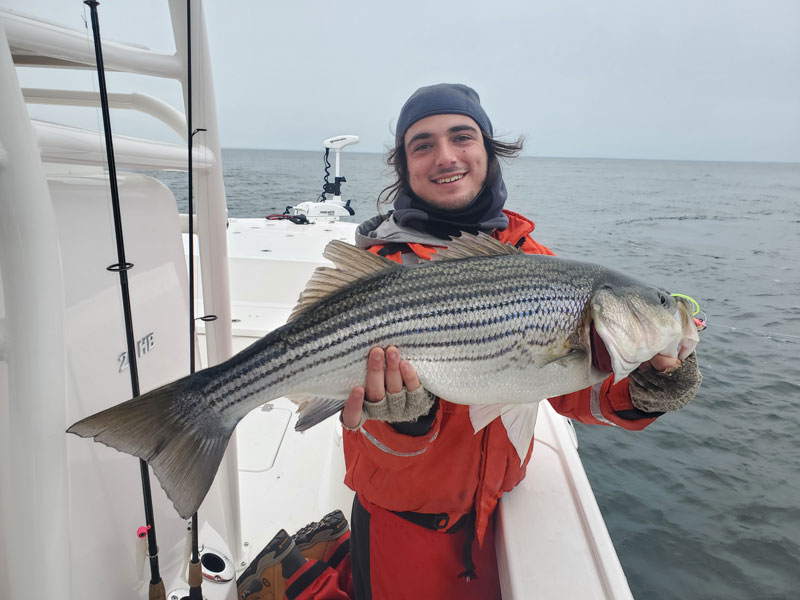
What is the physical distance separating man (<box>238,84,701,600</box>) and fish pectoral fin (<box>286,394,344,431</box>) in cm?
7

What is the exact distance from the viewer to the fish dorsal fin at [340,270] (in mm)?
2033

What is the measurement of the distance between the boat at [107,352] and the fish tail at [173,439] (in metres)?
0.17

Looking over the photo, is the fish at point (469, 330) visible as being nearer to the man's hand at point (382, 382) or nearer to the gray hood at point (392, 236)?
the man's hand at point (382, 382)

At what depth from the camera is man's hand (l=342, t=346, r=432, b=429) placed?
190cm

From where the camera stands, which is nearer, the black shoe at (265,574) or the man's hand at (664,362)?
the man's hand at (664,362)

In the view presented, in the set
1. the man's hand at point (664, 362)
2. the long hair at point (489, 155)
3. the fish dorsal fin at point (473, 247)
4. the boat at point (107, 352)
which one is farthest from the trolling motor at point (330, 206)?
the man's hand at point (664, 362)

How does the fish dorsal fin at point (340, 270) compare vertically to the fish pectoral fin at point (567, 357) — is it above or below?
above

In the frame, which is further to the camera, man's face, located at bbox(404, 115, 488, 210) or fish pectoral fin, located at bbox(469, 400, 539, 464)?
man's face, located at bbox(404, 115, 488, 210)

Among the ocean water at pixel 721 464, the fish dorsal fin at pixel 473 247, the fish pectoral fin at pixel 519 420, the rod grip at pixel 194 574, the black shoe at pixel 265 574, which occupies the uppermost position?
the fish dorsal fin at pixel 473 247

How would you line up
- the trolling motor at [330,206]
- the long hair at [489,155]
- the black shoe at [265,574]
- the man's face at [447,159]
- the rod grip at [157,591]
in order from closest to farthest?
the rod grip at [157,591], the black shoe at [265,574], the man's face at [447,159], the long hair at [489,155], the trolling motor at [330,206]

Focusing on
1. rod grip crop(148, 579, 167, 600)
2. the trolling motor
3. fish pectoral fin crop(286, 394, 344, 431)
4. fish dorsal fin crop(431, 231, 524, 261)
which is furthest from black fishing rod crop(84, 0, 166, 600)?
the trolling motor

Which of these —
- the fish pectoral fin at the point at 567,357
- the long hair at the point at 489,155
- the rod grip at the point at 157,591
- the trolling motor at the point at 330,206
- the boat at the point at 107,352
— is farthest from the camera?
the trolling motor at the point at 330,206

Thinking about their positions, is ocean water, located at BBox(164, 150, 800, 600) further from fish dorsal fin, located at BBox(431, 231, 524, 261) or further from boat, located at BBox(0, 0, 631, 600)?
boat, located at BBox(0, 0, 631, 600)

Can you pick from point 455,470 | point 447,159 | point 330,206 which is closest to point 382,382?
point 455,470
